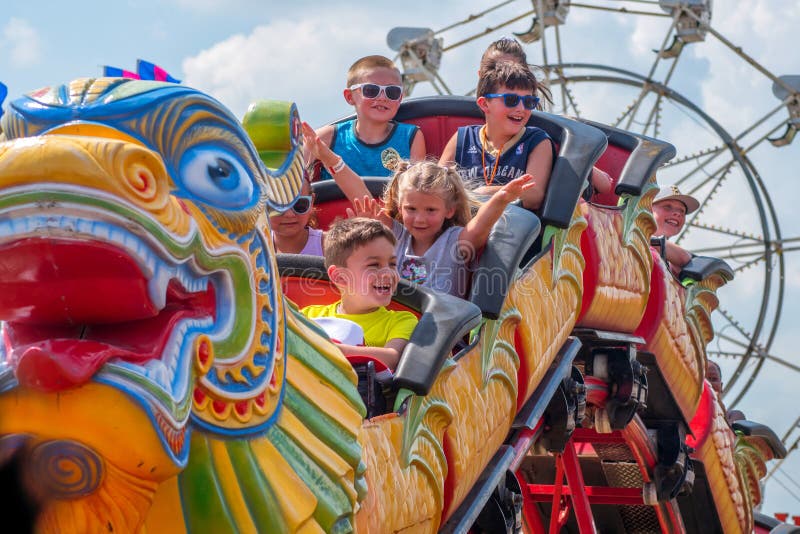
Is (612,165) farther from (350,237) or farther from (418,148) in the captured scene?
(350,237)

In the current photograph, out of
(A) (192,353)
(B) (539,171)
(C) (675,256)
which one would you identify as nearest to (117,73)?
(A) (192,353)

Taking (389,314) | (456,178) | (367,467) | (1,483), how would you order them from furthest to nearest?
(456,178) < (389,314) < (367,467) < (1,483)

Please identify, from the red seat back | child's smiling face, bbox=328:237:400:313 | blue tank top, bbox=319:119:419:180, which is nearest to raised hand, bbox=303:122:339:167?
child's smiling face, bbox=328:237:400:313

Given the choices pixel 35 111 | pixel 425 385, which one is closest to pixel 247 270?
pixel 35 111

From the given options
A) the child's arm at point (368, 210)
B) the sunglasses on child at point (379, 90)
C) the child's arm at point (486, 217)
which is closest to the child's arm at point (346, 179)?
the child's arm at point (368, 210)

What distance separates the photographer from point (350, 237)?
9.69ft

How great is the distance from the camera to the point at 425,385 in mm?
2795

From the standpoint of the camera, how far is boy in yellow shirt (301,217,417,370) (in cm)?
295

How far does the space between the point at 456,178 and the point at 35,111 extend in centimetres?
181

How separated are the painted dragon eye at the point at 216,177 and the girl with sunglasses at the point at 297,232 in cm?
160

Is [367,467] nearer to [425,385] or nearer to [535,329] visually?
[425,385]

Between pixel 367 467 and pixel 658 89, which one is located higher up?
pixel 658 89

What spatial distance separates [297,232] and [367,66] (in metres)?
0.93

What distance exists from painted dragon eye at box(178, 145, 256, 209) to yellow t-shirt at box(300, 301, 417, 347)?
0.91 metres
